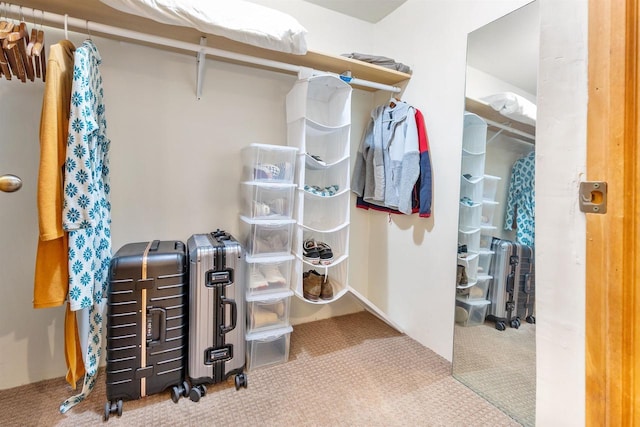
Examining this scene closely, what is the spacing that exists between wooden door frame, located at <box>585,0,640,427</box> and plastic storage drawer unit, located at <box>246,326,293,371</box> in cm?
147

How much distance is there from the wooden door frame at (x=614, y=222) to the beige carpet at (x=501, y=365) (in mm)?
1055

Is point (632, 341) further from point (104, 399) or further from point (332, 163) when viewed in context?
point (104, 399)

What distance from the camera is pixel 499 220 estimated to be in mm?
1582

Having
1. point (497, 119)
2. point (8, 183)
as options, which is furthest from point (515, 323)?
point (8, 183)

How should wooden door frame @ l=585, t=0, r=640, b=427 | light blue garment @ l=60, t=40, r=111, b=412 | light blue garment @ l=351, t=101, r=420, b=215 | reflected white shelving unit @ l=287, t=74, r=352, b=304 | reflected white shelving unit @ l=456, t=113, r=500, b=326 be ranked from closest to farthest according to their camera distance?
wooden door frame @ l=585, t=0, r=640, b=427
light blue garment @ l=60, t=40, r=111, b=412
reflected white shelving unit @ l=456, t=113, r=500, b=326
reflected white shelving unit @ l=287, t=74, r=352, b=304
light blue garment @ l=351, t=101, r=420, b=215

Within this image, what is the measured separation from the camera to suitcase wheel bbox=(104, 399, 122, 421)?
1317mm

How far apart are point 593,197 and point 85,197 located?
1554mm

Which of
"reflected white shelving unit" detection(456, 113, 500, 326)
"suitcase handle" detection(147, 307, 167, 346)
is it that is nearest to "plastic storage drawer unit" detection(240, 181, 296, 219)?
"suitcase handle" detection(147, 307, 167, 346)

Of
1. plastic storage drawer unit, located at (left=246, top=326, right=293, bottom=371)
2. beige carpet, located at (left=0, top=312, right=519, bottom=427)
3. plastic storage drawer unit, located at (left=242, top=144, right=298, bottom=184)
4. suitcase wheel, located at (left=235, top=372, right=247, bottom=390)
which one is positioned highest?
plastic storage drawer unit, located at (left=242, top=144, right=298, bottom=184)

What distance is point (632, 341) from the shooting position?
0.46 meters

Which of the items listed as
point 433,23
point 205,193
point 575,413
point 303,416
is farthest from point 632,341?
point 433,23

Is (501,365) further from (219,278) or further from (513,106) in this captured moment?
(219,278)

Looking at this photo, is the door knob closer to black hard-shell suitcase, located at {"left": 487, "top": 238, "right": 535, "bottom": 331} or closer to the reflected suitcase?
the reflected suitcase

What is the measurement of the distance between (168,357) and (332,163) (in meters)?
1.39
